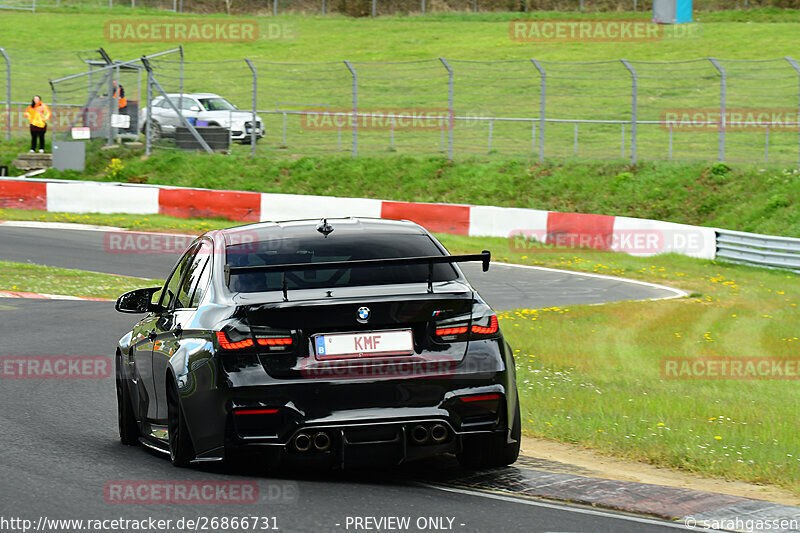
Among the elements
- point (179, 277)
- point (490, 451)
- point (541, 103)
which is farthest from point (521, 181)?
point (490, 451)

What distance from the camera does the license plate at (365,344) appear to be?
19.6 feet

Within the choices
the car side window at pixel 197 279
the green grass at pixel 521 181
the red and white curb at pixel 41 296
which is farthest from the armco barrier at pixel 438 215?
the car side window at pixel 197 279

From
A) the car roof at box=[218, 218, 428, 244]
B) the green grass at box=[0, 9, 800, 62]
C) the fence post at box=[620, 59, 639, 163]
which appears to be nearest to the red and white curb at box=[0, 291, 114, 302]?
the car roof at box=[218, 218, 428, 244]

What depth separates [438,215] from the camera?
24.7 meters

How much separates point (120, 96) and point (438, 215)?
1137 centimetres

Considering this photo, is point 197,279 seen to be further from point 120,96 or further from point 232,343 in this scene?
point 120,96

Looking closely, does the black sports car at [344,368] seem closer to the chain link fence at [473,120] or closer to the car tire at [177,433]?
the car tire at [177,433]

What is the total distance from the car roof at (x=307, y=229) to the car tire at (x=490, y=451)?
4.35 ft

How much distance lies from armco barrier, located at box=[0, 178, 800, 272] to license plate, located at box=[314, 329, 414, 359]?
1562 centimetres

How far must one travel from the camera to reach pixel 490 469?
6727 mm

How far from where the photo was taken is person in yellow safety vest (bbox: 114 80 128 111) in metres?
31.5

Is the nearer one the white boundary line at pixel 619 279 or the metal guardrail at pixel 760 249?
the white boundary line at pixel 619 279

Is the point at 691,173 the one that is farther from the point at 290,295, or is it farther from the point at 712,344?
the point at 290,295

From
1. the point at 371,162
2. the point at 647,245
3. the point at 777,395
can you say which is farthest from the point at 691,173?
the point at 777,395
